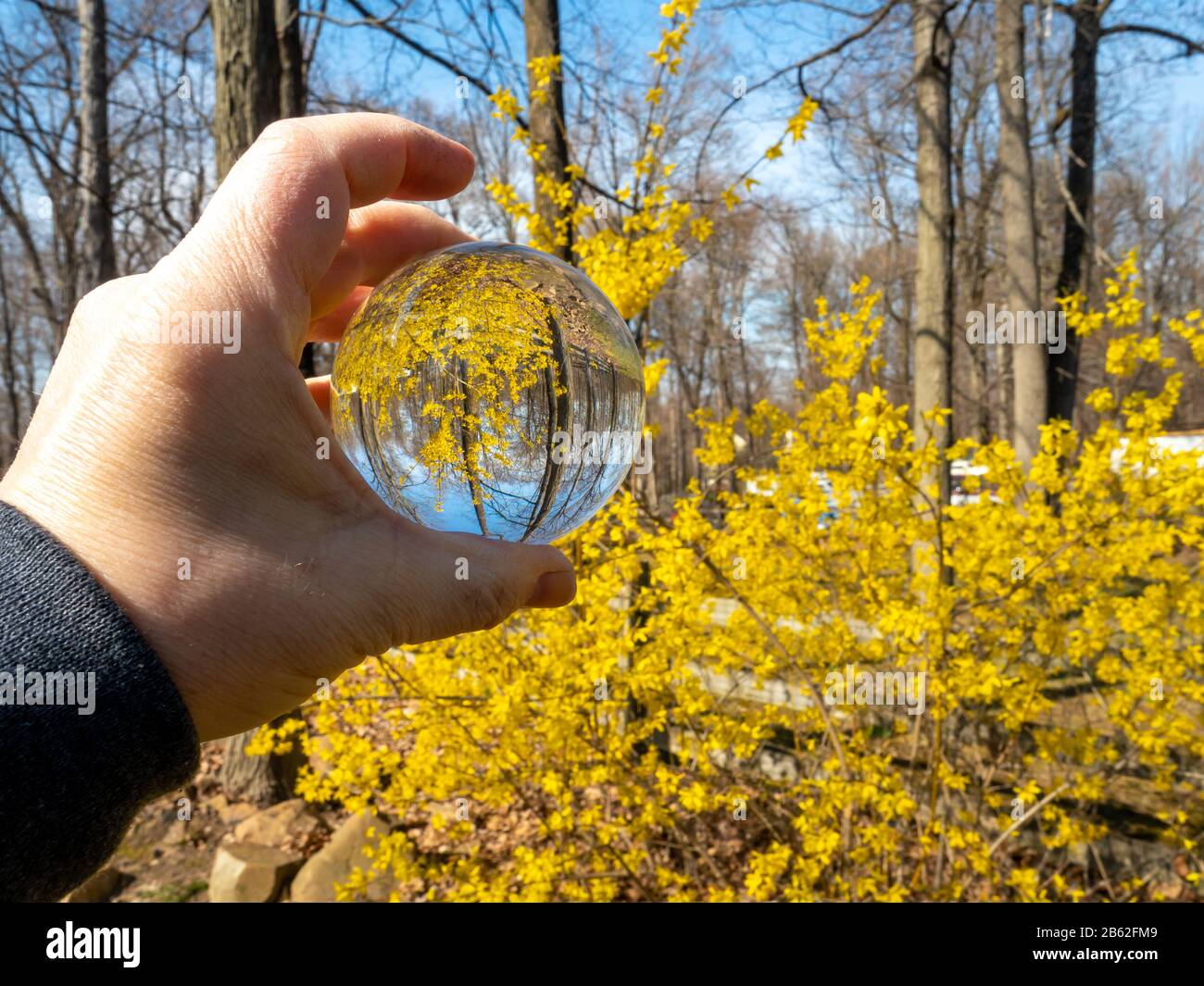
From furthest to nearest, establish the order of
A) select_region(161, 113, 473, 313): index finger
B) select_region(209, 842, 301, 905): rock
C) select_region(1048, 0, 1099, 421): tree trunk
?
select_region(1048, 0, 1099, 421): tree trunk < select_region(209, 842, 301, 905): rock < select_region(161, 113, 473, 313): index finger

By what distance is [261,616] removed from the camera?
3.80ft

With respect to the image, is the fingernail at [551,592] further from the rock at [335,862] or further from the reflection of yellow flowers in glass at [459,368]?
the rock at [335,862]

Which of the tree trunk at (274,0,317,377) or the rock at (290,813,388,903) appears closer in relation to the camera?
the rock at (290,813,388,903)

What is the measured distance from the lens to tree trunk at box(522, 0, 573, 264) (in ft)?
14.6

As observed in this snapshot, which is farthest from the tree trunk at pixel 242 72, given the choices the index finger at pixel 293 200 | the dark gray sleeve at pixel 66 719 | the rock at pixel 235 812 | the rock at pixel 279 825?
the dark gray sleeve at pixel 66 719

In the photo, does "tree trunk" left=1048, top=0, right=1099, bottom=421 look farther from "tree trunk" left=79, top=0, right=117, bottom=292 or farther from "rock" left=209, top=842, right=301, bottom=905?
"tree trunk" left=79, top=0, right=117, bottom=292

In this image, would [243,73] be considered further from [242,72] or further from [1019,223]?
[1019,223]

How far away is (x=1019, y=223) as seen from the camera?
7.90 metres

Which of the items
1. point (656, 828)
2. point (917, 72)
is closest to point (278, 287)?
point (656, 828)

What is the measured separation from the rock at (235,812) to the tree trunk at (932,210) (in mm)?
6301

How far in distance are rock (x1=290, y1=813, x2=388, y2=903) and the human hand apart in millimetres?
3924

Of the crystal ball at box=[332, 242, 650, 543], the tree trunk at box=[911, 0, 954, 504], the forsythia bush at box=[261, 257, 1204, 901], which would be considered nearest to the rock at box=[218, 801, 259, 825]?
the forsythia bush at box=[261, 257, 1204, 901]

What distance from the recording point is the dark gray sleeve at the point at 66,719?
951 millimetres
